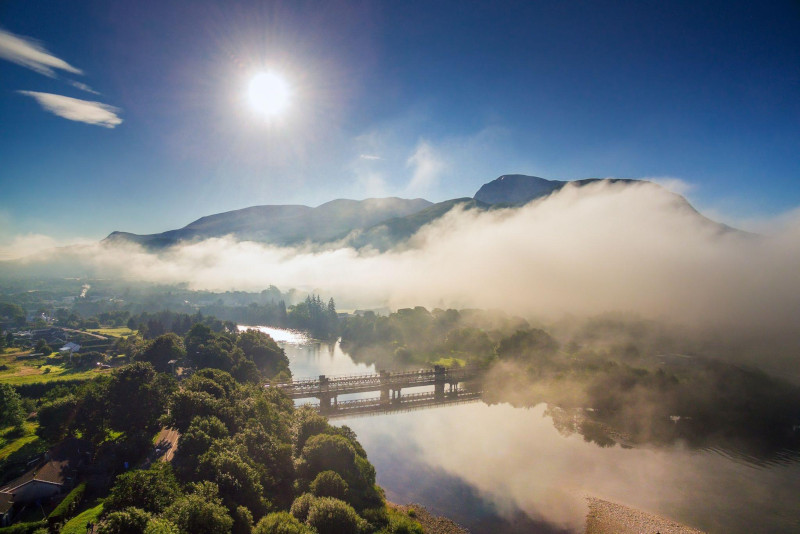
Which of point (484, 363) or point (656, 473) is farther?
point (484, 363)

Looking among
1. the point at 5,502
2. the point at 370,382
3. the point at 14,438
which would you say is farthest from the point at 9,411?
the point at 370,382

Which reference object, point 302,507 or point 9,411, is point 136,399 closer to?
point 9,411

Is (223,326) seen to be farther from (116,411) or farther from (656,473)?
(656,473)

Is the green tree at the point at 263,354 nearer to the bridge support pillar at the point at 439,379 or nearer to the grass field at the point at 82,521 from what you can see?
the bridge support pillar at the point at 439,379

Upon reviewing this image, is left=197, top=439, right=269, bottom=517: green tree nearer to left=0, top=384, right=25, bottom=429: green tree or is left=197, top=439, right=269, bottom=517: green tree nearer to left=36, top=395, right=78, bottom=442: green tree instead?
left=36, top=395, right=78, bottom=442: green tree

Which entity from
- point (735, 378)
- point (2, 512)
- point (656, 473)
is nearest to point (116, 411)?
point (2, 512)
